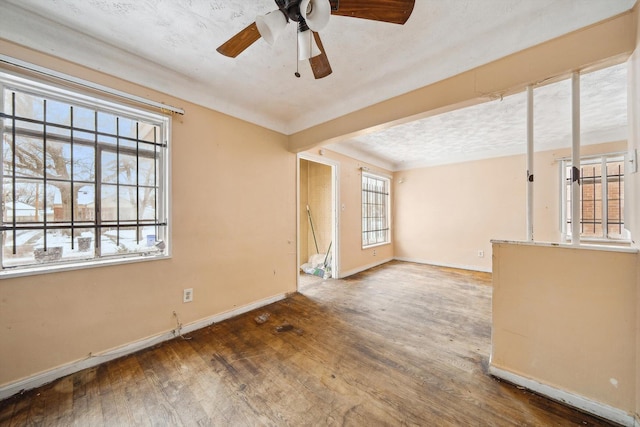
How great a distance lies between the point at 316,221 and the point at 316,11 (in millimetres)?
4145

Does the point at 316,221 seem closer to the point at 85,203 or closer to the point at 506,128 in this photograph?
the point at 506,128

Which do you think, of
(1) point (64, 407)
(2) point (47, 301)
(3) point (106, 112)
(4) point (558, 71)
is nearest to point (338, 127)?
(4) point (558, 71)

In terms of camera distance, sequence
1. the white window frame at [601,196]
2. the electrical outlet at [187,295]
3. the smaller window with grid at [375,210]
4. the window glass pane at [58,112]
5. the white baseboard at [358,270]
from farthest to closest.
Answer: the smaller window with grid at [375,210], the white baseboard at [358,270], the white window frame at [601,196], the electrical outlet at [187,295], the window glass pane at [58,112]

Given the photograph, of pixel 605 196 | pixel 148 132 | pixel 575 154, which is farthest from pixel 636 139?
pixel 605 196

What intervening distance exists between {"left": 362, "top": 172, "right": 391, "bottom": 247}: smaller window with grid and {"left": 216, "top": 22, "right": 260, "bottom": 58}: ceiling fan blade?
369cm

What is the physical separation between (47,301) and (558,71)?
381 cm

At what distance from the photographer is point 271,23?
1.13 metres

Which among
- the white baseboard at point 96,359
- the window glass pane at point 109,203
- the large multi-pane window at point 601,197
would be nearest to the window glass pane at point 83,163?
the window glass pane at point 109,203

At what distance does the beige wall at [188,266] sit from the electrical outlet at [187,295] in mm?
36

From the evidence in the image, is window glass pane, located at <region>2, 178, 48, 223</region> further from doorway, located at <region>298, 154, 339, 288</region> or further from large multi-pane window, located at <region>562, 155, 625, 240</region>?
large multi-pane window, located at <region>562, 155, 625, 240</region>

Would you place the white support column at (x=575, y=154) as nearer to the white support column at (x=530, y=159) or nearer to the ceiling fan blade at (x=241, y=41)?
the white support column at (x=530, y=159)

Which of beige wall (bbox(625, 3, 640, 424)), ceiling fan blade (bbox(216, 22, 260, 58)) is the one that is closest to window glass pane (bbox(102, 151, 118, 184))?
ceiling fan blade (bbox(216, 22, 260, 58))

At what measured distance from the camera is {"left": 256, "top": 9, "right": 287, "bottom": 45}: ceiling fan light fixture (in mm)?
1112

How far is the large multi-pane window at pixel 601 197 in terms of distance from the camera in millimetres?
3521
